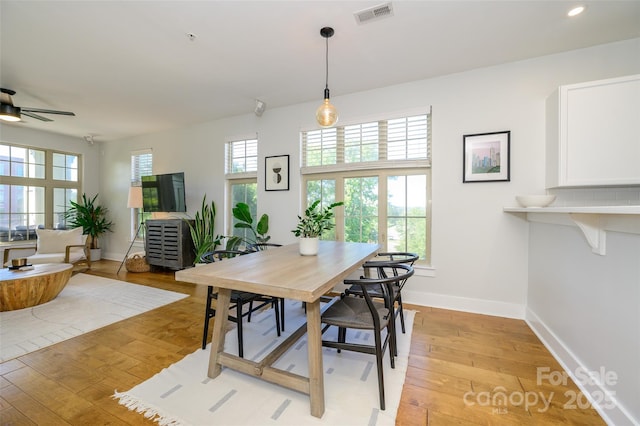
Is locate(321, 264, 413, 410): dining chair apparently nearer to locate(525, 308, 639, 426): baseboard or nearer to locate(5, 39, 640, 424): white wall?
locate(525, 308, 639, 426): baseboard

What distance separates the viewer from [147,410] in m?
1.53

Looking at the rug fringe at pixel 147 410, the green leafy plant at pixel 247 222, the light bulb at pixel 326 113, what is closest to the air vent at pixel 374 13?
the light bulb at pixel 326 113

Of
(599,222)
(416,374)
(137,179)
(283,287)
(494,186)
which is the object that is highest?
(137,179)

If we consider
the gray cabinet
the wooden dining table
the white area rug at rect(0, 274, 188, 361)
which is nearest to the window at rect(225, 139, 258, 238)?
the gray cabinet

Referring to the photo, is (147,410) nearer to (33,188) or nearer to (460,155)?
(460,155)

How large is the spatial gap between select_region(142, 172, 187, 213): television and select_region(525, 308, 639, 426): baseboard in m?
5.43

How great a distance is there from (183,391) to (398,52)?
347cm

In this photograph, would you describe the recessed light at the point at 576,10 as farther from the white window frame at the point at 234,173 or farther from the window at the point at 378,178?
the white window frame at the point at 234,173

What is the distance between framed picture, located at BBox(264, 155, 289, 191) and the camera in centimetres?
416

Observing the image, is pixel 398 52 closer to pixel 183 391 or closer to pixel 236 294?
pixel 236 294

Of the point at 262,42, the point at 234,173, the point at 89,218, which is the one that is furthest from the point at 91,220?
the point at 262,42

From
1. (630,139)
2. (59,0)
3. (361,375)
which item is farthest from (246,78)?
(630,139)

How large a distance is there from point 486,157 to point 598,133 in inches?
34.8

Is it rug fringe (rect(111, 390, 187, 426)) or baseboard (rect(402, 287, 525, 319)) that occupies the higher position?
baseboard (rect(402, 287, 525, 319))
